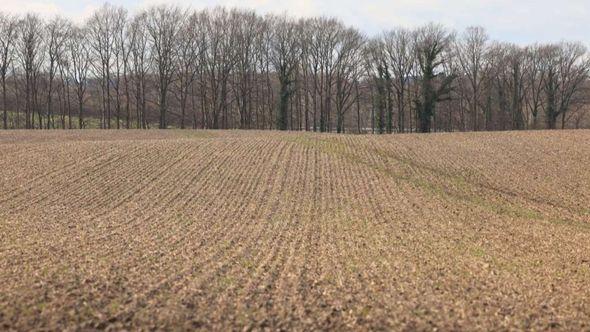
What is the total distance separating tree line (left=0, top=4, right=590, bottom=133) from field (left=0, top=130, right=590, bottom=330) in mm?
34319

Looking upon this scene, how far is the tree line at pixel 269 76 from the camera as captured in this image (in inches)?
2488

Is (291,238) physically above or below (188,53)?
below

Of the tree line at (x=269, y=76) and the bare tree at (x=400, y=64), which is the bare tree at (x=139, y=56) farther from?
the bare tree at (x=400, y=64)

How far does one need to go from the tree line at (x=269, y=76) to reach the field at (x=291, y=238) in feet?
113

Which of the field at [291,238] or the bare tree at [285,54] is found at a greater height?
the bare tree at [285,54]

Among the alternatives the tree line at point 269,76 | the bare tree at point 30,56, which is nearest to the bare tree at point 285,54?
the tree line at point 269,76

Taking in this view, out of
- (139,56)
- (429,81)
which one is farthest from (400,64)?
(139,56)

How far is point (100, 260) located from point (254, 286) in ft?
10.8

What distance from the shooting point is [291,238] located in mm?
13727

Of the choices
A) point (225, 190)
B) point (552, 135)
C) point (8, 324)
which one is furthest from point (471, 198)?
point (552, 135)

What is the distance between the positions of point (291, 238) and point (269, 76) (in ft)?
188

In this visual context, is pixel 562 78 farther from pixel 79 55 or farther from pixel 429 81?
pixel 79 55

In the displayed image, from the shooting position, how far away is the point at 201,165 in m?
25.9

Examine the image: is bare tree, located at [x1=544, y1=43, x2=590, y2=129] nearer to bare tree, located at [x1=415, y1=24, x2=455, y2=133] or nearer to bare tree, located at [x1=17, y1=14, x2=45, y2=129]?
bare tree, located at [x1=415, y1=24, x2=455, y2=133]
